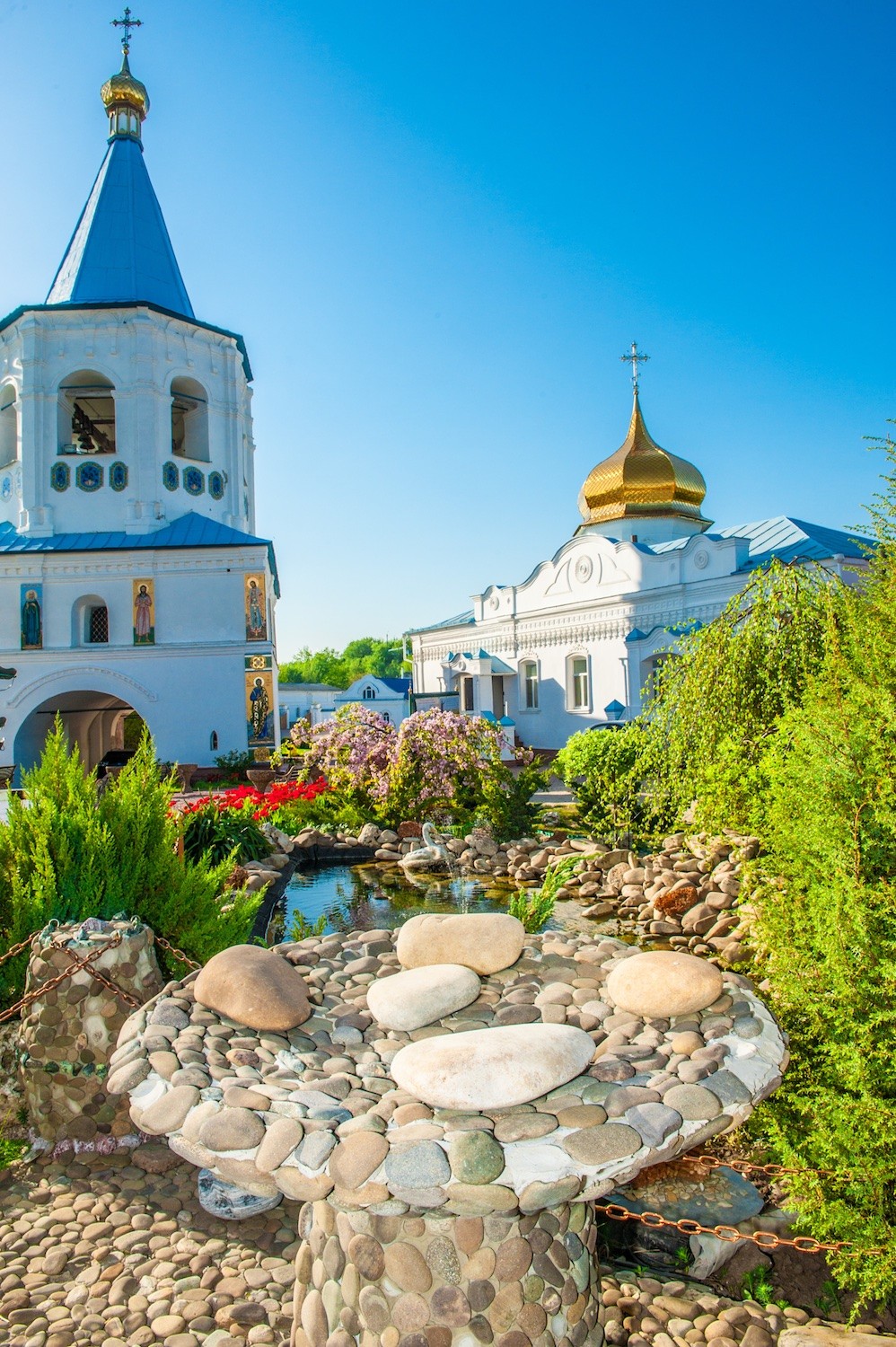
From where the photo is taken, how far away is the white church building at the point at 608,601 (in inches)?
815

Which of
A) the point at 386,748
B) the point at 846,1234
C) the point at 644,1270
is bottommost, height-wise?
the point at 644,1270

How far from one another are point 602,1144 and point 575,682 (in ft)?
74.0

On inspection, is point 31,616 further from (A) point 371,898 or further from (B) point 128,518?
(A) point 371,898

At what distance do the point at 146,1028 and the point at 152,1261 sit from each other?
31.5 inches

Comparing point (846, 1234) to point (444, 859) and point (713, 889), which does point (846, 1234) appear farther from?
point (444, 859)

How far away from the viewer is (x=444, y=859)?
1030cm

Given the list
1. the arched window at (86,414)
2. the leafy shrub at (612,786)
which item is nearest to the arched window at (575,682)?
the leafy shrub at (612,786)

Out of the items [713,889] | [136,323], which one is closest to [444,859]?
[713,889]

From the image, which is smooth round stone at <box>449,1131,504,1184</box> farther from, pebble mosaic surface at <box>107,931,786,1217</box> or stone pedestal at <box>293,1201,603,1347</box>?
stone pedestal at <box>293,1201,603,1347</box>

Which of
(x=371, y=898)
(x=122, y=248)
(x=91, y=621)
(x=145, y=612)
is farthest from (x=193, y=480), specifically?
(x=371, y=898)

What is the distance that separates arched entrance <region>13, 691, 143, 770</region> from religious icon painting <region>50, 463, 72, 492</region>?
541 cm

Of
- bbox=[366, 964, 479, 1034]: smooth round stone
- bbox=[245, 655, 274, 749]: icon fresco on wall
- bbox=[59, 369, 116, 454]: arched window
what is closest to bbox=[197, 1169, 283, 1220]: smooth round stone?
bbox=[366, 964, 479, 1034]: smooth round stone

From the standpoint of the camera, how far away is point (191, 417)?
2436cm

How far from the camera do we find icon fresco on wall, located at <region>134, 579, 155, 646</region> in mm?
22156
